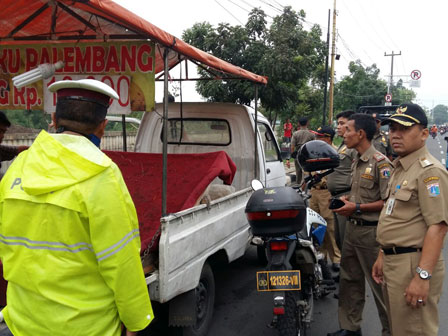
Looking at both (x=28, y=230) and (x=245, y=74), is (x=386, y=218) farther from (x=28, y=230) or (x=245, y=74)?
(x=245, y=74)

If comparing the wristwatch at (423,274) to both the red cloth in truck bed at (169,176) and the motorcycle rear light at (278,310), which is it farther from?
the red cloth in truck bed at (169,176)

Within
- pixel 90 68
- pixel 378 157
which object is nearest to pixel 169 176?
pixel 90 68

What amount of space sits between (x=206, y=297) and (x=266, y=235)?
0.95 metres

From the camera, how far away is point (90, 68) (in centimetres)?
357

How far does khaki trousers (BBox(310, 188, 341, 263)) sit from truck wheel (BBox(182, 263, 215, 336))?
2.01 metres

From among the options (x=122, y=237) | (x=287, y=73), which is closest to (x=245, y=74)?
(x=122, y=237)

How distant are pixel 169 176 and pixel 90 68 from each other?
1334 mm

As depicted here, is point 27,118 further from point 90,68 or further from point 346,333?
point 346,333

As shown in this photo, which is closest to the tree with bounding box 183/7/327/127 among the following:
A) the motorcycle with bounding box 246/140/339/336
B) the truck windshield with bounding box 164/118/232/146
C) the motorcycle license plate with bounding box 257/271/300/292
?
the truck windshield with bounding box 164/118/232/146

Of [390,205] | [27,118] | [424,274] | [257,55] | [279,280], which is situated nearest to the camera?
[424,274]

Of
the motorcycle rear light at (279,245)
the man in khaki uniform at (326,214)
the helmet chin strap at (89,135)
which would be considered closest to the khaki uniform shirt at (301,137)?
the man in khaki uniform at (326,214)

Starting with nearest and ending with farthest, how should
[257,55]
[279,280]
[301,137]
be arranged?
[279,280]
[301,137]
[257,55]

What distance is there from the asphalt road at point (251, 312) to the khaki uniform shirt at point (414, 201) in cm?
158

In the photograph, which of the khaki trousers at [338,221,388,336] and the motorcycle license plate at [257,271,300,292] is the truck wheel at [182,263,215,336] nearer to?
the motorcycle license plate at [257,271,300,292]
